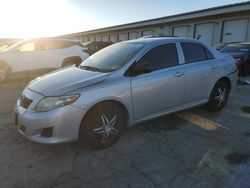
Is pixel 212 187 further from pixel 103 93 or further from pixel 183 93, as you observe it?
pixel 183 93

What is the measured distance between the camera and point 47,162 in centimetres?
341

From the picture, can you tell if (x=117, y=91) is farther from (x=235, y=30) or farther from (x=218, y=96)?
(x=235, y=30)

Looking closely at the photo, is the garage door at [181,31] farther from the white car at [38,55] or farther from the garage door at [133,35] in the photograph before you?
the white car at [38,55]

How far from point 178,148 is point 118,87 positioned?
1.28 m

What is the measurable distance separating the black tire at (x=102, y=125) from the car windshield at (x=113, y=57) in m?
0.67

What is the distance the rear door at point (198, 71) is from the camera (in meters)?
4.77

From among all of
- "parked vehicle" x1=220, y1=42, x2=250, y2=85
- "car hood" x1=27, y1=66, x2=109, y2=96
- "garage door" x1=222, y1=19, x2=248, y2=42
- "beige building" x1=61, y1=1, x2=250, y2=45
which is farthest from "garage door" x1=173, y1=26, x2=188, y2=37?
"car hood" x1=27, y1=66, x2=109, y2=96

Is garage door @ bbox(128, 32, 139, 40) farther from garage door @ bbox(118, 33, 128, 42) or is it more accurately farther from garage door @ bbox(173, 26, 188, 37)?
garage door @ bbox(173, 26, 188, 37)

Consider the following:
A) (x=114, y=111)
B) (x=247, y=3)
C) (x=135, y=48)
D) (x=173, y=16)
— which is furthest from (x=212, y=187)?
(x=173, y=16)

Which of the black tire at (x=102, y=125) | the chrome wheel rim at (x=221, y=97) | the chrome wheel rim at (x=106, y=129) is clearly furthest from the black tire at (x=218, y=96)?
the chrome wheel rim at (x=106, y=129)

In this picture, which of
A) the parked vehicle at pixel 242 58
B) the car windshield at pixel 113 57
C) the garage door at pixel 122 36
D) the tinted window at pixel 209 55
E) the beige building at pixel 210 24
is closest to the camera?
the car windshield at pixel 113 57

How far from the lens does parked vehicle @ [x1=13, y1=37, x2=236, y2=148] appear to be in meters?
3.41

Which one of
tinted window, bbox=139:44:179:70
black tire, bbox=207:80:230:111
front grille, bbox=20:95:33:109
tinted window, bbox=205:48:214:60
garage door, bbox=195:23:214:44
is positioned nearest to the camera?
front grille, bbox=20:95:33:109

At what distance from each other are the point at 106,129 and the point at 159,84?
1.18 meters
